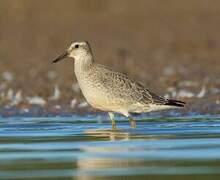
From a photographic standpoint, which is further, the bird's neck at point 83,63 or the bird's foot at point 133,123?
the bird's neck at point 83,63

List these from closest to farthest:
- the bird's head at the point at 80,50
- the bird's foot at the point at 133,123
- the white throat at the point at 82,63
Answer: the bird's foot at the point at 133,123, the white throat at the point at 82,63, the bird's head at the point at 80,50

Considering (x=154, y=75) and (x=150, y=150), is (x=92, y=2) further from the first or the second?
(x=150, y=150)

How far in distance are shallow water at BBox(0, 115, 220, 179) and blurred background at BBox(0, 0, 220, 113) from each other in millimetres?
4243

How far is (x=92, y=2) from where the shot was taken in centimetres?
3634

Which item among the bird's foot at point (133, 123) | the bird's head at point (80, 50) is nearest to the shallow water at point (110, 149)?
the bird's foot at point (133, 123)

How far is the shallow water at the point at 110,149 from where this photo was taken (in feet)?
40.1

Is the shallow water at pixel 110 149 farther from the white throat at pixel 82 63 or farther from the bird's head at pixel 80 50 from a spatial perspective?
the bird's head at pixel 80 50

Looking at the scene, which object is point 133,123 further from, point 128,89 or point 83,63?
point 83,63

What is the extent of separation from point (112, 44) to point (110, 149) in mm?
19139

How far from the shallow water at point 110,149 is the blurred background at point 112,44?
13.9 feet

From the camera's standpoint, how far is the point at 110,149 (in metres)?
14.2

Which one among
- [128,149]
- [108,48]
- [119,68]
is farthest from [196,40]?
[128,149]

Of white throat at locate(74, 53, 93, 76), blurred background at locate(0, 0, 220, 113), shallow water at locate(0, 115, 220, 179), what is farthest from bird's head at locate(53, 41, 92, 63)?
blurred background at locate(0, 0, 220, 113)

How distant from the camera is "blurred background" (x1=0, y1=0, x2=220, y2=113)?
24.0 metres
